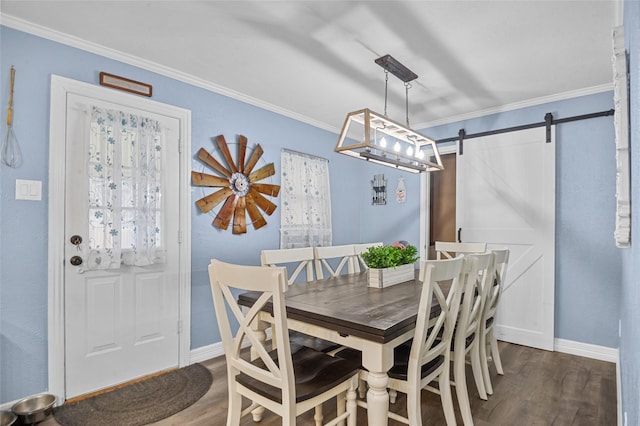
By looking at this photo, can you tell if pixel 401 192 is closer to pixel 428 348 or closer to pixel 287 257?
pixel 287 257

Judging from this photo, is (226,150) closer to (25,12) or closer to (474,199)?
(25,12)

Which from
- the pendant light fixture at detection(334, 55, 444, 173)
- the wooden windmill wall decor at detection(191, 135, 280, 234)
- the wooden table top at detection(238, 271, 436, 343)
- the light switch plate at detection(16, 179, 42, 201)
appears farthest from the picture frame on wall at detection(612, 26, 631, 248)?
the light switch plate at detection(16, 179, 42, 201)

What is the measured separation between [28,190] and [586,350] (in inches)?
182

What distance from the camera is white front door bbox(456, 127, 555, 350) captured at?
3225mm

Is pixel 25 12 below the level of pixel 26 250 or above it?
above

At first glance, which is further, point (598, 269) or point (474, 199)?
point (474, 199)

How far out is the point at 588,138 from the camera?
3.09 metres

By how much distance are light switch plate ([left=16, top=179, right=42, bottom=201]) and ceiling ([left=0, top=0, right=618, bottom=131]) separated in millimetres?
993

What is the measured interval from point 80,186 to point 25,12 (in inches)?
42.7

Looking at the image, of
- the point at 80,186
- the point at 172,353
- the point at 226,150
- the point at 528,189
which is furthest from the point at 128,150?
the point at 528,189

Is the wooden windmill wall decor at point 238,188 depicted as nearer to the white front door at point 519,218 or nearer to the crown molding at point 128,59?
the crown molding at point 128,59

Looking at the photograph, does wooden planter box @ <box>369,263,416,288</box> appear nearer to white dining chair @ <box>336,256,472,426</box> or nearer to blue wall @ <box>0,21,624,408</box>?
white dining chair @ <box>336,256,472,426</box>

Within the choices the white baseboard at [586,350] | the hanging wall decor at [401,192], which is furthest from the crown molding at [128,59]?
the white baseboard at [586,350]

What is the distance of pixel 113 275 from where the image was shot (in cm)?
246
